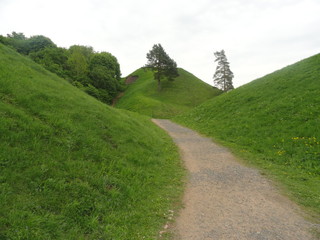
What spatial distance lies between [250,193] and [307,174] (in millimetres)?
3879

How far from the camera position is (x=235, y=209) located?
21.4 ft

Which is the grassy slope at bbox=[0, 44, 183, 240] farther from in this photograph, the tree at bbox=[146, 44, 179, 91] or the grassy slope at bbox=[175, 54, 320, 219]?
the tree at bbox=[146, 44, 179, 91]

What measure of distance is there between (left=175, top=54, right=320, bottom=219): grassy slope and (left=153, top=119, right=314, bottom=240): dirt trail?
3.46 feet

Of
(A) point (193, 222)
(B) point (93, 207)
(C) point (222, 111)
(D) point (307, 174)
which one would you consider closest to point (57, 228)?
(B) point (93, 207)

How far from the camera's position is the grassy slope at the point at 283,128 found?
30.1ft

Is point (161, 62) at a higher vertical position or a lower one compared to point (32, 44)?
higher

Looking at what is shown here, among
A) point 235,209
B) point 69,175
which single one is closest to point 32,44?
point 69,175

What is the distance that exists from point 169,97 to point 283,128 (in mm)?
41181

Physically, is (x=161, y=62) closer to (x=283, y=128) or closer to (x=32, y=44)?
(x=32, y=44)

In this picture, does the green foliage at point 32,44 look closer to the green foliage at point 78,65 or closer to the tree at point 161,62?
the green foliage at point 78,65

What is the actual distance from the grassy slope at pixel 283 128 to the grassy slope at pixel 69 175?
5194 millimetres

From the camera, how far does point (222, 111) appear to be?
2484 centimetres

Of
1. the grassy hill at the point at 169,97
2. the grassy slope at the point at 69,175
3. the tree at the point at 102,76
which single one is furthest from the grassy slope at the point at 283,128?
the tree at the point at 102,76

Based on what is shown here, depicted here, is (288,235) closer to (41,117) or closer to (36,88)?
(41,117)
